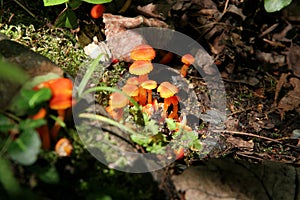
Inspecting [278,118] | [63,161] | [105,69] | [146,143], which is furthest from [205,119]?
[63,161]

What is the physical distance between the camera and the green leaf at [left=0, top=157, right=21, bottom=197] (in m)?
1.34

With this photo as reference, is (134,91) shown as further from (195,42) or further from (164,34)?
(195,42)

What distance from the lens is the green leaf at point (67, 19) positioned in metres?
2.81

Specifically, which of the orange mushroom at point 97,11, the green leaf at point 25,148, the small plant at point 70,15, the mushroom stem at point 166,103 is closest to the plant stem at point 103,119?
the green leaf at point 25,148

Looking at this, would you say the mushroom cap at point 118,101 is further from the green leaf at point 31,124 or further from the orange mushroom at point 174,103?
the green leaf at point 31,124

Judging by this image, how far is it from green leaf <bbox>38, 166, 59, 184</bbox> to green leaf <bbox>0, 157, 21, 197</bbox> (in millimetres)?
93

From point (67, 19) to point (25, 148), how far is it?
65.0 inches

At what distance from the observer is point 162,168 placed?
5.71 feet

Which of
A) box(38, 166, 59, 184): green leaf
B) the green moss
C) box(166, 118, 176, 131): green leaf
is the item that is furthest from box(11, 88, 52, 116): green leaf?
the green moss

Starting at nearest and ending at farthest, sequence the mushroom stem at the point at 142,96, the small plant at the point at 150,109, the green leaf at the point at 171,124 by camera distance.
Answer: the small plant at the point at 150,109
the green leaf at the point at 171,124
the mushroom stem at the point at 142,96

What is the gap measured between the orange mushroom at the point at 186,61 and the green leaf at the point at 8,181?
1.60 metres

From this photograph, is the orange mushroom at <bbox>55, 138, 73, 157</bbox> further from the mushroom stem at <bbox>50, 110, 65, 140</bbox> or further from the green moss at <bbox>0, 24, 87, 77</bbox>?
the green moss at <bbox>0, 24, 87, 77</bbox>

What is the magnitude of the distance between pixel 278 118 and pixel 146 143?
1.42 m

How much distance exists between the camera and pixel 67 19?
2832 mm
